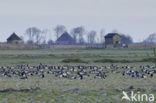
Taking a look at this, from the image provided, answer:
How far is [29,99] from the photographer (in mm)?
15203

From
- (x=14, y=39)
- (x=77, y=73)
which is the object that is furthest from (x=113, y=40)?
(x=77, y=73)

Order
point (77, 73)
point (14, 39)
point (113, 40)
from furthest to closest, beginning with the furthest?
point (14, 39), point (113, 40), point (77, 73)

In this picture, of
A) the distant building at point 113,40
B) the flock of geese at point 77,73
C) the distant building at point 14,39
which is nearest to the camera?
the flock of geese at point 77,73

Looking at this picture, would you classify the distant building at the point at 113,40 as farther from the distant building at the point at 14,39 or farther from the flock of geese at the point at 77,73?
the flock of geese at the point at 77,73

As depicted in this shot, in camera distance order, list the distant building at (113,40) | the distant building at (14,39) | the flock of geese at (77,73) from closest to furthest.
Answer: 1. the flock of geese at (77,73)
2. the distant building at (113,40)
3. the distant building at (14,39)

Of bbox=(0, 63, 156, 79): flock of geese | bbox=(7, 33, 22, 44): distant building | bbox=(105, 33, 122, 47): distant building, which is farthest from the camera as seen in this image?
bbox=(7, 33, 22, 44): distant building

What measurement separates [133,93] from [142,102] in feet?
5.54

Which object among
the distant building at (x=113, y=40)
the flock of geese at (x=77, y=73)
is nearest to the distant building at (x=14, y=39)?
the distant building at (x=113, y=40)

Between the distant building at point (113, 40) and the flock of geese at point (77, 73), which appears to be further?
the distant building at point (113, 40)

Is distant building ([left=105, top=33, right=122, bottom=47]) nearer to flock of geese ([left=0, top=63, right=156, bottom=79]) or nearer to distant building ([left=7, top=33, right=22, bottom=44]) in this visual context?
distant building ([left=7, top=33, right=22, bottom=44])

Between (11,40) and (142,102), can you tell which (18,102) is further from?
(11,40)

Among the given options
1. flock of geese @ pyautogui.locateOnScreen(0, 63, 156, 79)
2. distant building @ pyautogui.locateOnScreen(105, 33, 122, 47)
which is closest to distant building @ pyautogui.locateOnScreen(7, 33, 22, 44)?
distant building @ pyautogui.locateOnScreen(105, 33, 122, 47)

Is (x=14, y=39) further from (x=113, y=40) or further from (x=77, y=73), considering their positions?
(x=77, y=73)

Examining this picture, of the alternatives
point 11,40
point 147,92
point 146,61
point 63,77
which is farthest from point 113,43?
point 147,92
